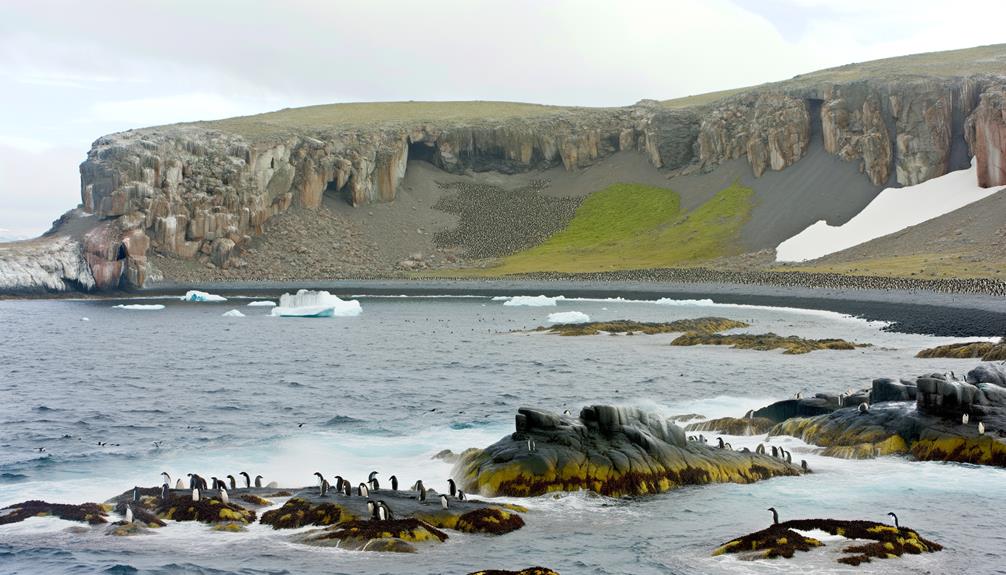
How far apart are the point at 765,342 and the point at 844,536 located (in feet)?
145

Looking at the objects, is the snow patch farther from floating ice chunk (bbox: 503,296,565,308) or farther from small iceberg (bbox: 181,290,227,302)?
small iceberg (bbox: 181,290,227,302)

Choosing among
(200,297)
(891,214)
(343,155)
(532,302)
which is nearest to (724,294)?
(532,302)

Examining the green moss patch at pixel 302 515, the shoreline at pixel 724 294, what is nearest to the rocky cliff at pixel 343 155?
the shoreline at pixel 724 294

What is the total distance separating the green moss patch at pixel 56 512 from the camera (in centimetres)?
2348

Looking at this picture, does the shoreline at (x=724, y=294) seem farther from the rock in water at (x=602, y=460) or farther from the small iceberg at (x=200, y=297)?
the rock in water at (x=602, y=460)

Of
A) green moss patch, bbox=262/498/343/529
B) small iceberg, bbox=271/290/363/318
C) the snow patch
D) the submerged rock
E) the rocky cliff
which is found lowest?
the submerged rock

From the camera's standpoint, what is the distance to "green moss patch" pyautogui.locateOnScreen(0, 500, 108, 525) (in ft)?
77.0

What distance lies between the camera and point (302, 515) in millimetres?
23453

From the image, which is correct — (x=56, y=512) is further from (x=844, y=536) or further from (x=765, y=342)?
(x=765, y=342)

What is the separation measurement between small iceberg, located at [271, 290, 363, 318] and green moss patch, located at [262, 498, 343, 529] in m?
79.8

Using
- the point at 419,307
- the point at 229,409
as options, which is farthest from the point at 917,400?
the point at 419,307

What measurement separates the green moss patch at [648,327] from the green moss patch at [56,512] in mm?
55717

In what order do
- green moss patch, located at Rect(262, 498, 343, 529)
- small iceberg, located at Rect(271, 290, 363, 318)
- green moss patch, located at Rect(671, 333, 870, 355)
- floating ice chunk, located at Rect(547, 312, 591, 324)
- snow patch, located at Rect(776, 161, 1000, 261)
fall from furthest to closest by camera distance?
snow patch, located at Rect(776, 161, 1000, 261)
small iceberg, located at Rect(271, 290, 363, 318)
floating ice chunk, located at Rect(547, 312, 591, 324)
green moss patch, located at Rect(671, 333, 870, 355)
green moss patch, located at Rect(262, 498, 343, 529)

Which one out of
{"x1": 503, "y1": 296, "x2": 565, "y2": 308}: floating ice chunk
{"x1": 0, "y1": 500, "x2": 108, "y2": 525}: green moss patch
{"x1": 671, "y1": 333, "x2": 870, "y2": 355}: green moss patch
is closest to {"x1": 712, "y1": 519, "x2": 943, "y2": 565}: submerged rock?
{"x1": 0, "y1": 500, "x2": 108, "y2": 525}: green moss patch
